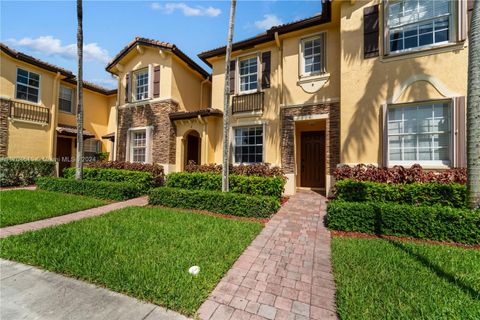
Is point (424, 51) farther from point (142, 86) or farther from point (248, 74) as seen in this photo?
point (142, 86)

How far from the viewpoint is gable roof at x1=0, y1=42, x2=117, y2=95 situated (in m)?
11.9

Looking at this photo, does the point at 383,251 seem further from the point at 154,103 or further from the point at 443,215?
the point at 154,103

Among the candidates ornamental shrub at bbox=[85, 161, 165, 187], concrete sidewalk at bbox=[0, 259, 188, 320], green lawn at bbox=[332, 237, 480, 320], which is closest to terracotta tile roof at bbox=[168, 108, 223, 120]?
ornamental shrub at bbox=[85, 161, 165, 187]

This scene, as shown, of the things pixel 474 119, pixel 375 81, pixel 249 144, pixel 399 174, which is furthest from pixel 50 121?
pixel 474 119

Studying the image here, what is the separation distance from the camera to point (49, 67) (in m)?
13.5

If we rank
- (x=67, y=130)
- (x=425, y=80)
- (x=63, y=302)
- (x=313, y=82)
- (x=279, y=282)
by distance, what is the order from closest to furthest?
(x=63, y=302), (x=279, y=282), (x=425, y=80), (x=313, y=82), (x=67, y=130)

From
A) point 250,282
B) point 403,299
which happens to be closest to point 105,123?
point 250,282

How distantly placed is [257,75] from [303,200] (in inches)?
252

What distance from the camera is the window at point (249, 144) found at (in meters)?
10.5

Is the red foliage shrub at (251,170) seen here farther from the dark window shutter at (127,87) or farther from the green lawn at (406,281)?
the dark window shutter at (127,87)

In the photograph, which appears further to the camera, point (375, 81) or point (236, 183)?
point (236, 183)

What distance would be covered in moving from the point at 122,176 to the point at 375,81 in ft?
37.4

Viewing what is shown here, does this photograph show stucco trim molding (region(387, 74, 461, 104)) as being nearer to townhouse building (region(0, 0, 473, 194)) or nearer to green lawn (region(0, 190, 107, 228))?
townhouse building (region(0, 0, 473, 194))

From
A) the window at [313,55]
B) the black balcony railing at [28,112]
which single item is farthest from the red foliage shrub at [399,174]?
the black balcony railing at [28,112]
